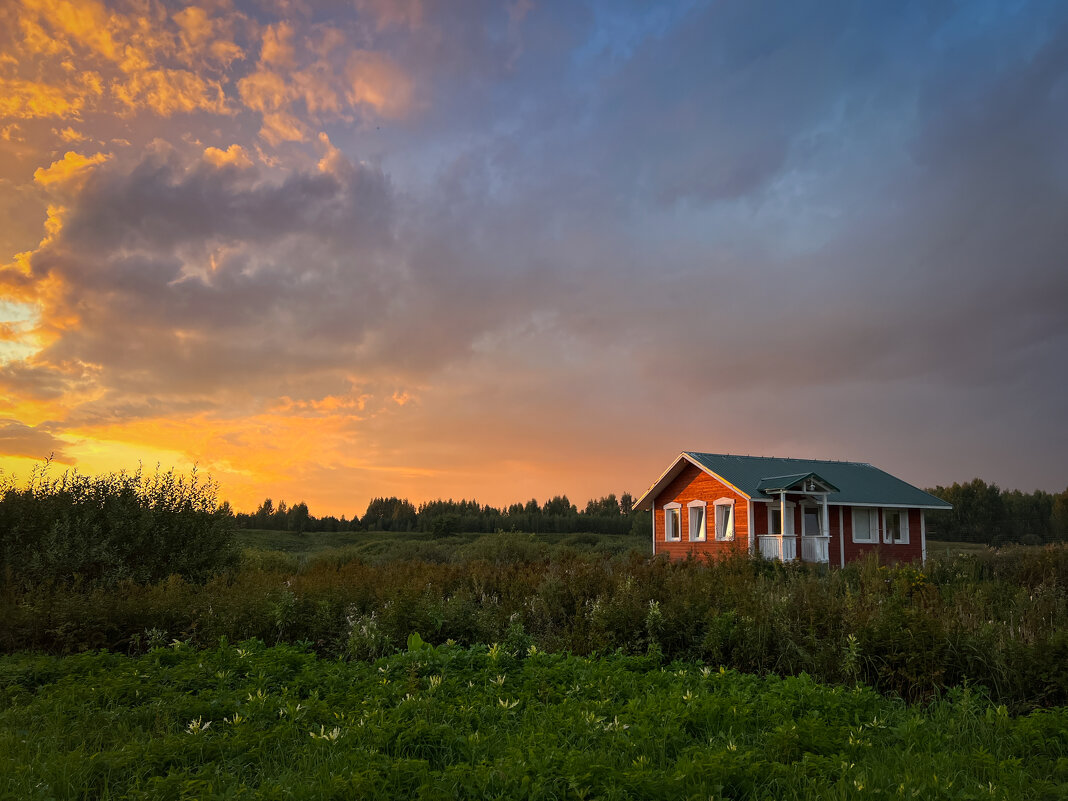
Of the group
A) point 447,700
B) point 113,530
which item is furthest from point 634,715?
point 113,530

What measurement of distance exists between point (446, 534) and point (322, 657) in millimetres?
51552

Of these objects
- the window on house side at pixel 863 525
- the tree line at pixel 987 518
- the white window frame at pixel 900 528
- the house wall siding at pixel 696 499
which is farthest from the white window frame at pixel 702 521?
the tree line at pixel 987 518

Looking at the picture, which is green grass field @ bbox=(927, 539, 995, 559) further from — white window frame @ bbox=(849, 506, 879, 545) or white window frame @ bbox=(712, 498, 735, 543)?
white window frame @ bbox=(712, 498, 735, 543)

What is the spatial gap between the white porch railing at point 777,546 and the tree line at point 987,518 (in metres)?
51.7

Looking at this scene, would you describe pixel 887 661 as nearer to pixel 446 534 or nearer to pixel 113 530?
pixel 113 530

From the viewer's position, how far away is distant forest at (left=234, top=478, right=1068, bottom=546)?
67375 mm

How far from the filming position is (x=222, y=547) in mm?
14273

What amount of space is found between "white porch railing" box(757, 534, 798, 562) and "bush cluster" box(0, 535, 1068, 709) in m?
13.2

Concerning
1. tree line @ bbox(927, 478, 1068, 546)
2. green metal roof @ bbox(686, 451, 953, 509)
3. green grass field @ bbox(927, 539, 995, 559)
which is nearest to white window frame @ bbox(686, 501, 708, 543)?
green metal roof @ bbox(686, 451, 953, 509)

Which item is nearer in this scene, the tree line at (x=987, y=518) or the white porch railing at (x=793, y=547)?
the white porch railing at (x=793, y=547)

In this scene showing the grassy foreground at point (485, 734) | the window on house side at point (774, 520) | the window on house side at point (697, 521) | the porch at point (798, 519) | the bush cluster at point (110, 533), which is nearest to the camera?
the grassy foreground at point (485, 734)

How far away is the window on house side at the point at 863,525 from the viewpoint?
92.2ft

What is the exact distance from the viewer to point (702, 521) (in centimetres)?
2777

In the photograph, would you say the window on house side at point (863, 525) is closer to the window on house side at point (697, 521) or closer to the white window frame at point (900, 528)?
the white window frame at point (900, 528)
